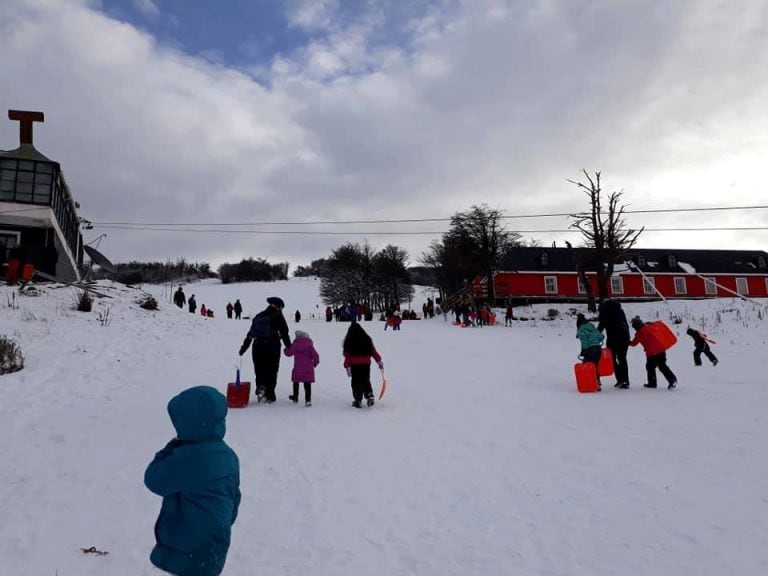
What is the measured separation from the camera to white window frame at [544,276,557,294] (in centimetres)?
5153

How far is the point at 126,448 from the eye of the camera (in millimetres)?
6375

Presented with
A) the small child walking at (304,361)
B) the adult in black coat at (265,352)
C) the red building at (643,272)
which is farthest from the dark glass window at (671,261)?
the adult in black coat at (265,352)

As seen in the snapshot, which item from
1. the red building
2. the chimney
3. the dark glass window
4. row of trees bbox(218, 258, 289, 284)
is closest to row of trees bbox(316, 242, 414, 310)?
the red building

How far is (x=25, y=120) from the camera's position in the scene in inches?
1141

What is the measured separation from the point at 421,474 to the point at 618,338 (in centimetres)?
665

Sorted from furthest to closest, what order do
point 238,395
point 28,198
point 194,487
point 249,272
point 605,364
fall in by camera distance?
point 249,272 → point 28,198 → point 605,364 → point 238,395 → point 194,487

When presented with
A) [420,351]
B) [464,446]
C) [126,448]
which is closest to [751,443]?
[464,446]

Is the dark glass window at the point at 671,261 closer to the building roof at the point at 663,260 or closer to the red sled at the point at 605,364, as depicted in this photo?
the building roof at the point at 663,260

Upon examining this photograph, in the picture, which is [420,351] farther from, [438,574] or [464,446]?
[438,574]

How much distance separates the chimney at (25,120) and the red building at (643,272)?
35755 mm

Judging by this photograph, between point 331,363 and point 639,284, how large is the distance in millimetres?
47311

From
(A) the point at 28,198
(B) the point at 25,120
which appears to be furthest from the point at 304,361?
(B) the point at 25,120

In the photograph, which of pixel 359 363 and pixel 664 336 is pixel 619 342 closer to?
pixel 664 336

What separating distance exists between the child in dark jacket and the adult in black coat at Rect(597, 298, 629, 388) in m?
9.28
